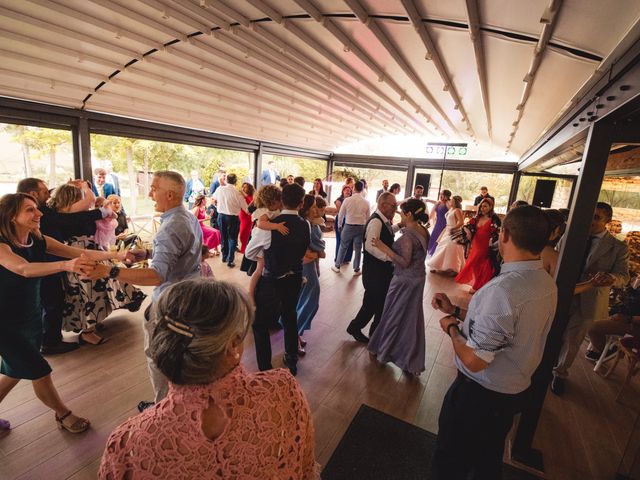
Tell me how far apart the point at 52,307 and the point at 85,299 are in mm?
275

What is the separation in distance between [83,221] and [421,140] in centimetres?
1046

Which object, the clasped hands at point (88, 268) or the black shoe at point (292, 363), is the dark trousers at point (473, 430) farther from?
the clasped hands at point (88, 268)

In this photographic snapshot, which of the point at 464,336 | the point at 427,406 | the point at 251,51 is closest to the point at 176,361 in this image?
the point at 464,336

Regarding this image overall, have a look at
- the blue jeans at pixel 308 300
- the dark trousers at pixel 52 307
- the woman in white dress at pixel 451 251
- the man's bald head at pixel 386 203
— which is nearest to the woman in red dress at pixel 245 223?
the blue jeans at pixel 308 300

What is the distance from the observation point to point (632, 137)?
5.40ft

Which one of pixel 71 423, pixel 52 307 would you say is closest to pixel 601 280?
pixel 71 423

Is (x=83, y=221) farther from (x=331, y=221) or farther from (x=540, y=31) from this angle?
(x=331, y=221)

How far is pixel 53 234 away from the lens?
274 centimetres

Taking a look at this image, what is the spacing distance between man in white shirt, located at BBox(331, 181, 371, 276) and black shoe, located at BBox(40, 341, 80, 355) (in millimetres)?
4276

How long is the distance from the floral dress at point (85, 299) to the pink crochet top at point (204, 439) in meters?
3.08

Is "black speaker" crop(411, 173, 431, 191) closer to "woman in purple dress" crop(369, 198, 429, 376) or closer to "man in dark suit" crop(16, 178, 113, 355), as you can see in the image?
"woman in purple dress" crop(369, 198, 429, 376)

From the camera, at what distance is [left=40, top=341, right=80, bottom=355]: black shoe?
303 centimetres

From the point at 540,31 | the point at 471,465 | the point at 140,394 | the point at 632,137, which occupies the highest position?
the point at 540,31

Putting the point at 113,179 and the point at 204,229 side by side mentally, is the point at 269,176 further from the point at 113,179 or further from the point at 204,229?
the point at 113,179
